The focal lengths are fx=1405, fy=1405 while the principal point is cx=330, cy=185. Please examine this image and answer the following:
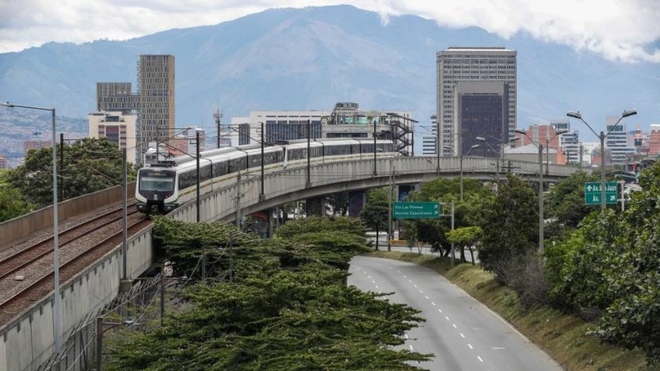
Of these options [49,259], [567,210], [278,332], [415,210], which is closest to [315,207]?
[415,210]

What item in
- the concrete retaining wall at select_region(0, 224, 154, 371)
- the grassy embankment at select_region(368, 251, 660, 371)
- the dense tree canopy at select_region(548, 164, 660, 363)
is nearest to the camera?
the concrete retaining wall at select_region(0, 224, 154, 371)

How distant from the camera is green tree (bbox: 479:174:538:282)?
73375mm

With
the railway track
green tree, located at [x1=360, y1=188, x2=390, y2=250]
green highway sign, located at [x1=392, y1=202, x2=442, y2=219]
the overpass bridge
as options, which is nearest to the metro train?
the overpass bridge

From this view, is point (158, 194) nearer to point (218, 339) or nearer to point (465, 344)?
point (465, 344)

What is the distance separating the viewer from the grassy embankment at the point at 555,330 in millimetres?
Answer: 44125

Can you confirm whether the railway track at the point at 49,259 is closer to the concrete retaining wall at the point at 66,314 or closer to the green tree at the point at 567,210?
the concrete retaining wall at the point at 66,314

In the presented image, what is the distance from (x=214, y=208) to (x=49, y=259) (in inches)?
955

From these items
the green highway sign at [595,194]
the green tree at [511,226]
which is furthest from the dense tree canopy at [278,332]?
the green tree at [511,226]

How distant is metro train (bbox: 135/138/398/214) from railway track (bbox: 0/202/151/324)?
143cm

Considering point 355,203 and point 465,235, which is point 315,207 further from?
point 355,203

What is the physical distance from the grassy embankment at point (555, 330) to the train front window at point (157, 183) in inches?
673

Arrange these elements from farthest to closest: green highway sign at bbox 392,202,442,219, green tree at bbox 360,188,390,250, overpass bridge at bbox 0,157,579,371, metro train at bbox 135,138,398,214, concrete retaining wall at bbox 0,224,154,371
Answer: green tree at bbox 360,188,390,250
green highway sign at bbox 392,202,442,219
metro train at bbox 135,138,398,214
overpass bridge at bbox 0,157,579,371
concrete retaining wall at bbox 0,224,154,371

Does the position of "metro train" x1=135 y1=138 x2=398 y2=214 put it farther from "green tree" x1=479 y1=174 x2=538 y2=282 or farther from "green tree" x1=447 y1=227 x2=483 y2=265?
"green tree" x1=479 y1=174 x2=538 y2=282

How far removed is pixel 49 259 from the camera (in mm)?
51438
